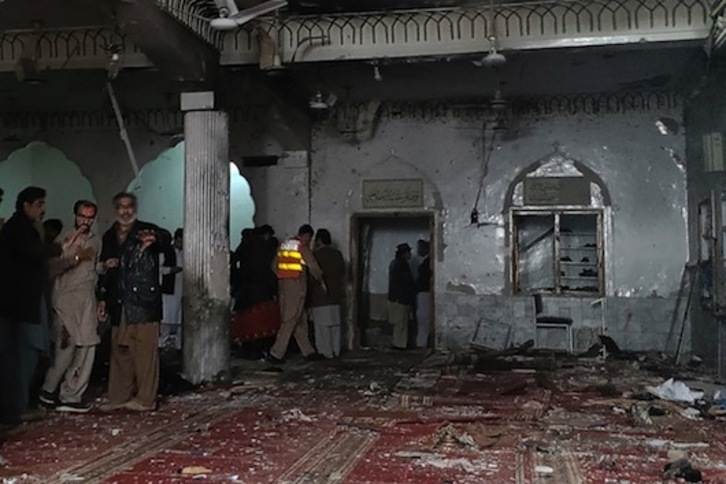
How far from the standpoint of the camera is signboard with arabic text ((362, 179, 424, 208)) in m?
9.53

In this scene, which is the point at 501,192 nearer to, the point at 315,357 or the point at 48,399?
the point at 315,357

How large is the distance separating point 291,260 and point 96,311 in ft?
9.98

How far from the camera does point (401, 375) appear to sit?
7215 mm

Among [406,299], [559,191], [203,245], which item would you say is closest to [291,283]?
[203,245]

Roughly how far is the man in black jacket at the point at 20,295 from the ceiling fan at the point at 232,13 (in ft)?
5.98

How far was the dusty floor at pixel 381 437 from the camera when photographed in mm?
3779

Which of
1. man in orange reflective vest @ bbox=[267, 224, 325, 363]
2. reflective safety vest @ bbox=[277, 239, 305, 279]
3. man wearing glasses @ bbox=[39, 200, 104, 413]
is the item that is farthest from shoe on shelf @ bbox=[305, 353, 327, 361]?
man wearing glasses @ bbox=[39, 200, 104, 413]

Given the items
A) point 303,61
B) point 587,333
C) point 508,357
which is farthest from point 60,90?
point 587,333

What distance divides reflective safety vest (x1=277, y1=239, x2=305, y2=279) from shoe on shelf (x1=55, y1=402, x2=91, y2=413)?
3.19 m

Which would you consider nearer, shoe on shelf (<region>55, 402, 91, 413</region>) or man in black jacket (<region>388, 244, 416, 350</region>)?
shoe on shelf (<region>55, 402, 91, 413</region>)

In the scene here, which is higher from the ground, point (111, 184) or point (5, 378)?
point (111, 184)

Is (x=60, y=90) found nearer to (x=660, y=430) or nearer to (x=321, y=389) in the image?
(x=321, y=389)

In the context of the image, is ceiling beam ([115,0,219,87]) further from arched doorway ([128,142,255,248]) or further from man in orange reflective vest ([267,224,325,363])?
arched doorway ([128,142,255,248])

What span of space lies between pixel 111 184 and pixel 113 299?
539 centimetres
